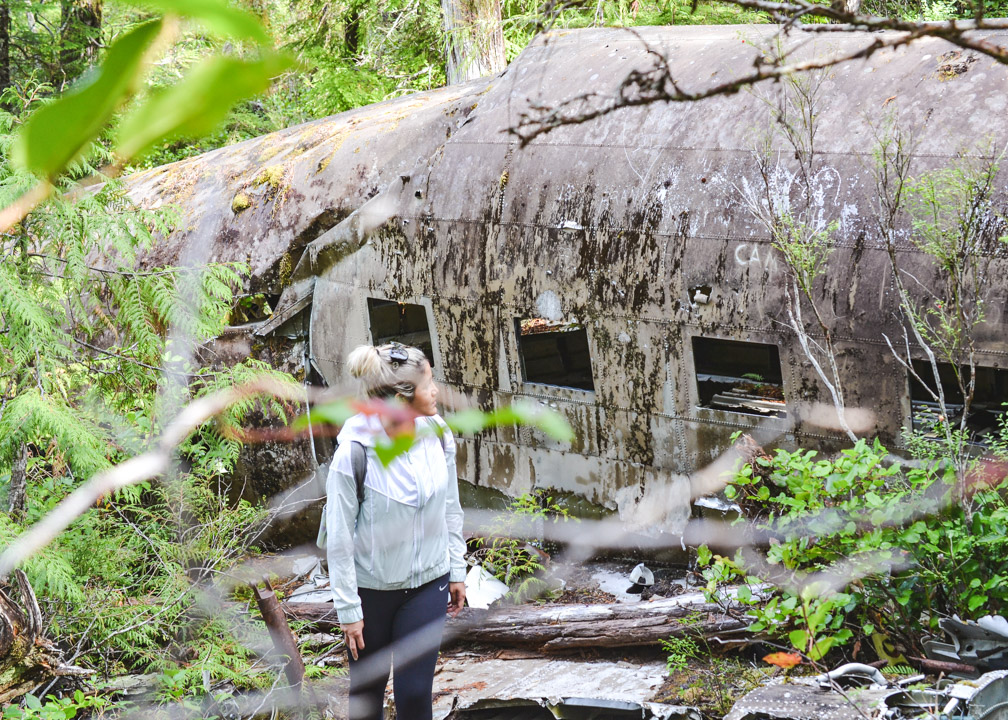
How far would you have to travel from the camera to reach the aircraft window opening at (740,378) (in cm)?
579

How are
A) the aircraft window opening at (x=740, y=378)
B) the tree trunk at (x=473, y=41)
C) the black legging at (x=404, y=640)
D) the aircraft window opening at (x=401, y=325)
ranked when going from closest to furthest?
the black legging at (x=404, y=640)
the aircraft window opening at (x=740, y=378)
the aircraft window opening at (x=401, y=325)
the tree trunk at (x=473, y=41)

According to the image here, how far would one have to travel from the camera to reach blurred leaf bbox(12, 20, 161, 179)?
31 centimetres

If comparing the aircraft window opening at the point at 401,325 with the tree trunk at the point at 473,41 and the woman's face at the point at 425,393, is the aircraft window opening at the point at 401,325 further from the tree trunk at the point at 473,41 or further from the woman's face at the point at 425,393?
the woman's face at the point at 425,393

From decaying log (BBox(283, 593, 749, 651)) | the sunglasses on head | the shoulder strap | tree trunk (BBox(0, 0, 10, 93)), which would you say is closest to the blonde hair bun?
the sunglasses on head

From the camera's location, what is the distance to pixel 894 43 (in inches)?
51.0

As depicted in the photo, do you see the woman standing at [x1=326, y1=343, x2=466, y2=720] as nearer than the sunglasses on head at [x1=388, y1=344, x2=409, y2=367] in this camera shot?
No

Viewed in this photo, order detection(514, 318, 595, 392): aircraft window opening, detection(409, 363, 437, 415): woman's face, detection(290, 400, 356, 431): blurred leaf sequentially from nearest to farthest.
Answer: detection(290, 400, 356, 431): blurred leaf, detection(409, 363, 437, 415): woman's face, detection(514, 318, 595, 392): aircraft window opening

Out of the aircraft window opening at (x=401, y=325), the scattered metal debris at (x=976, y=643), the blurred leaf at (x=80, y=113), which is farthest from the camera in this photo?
the aircraft window opening at (x=401, y=325)

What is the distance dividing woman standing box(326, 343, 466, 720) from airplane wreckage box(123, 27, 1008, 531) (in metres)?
2.25

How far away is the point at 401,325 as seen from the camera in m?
7.97

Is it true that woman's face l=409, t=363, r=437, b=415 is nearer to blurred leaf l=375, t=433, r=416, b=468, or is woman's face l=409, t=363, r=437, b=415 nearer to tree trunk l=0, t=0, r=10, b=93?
blurred leaf l=375, t=433, r=416, b=468

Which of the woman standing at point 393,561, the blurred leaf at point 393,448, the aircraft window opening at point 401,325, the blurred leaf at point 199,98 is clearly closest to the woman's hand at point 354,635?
the woman standing at point 393,561

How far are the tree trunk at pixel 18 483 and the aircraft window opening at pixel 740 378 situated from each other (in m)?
4.22

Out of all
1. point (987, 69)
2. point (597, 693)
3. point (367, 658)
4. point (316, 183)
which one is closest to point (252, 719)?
point (367, 658)
